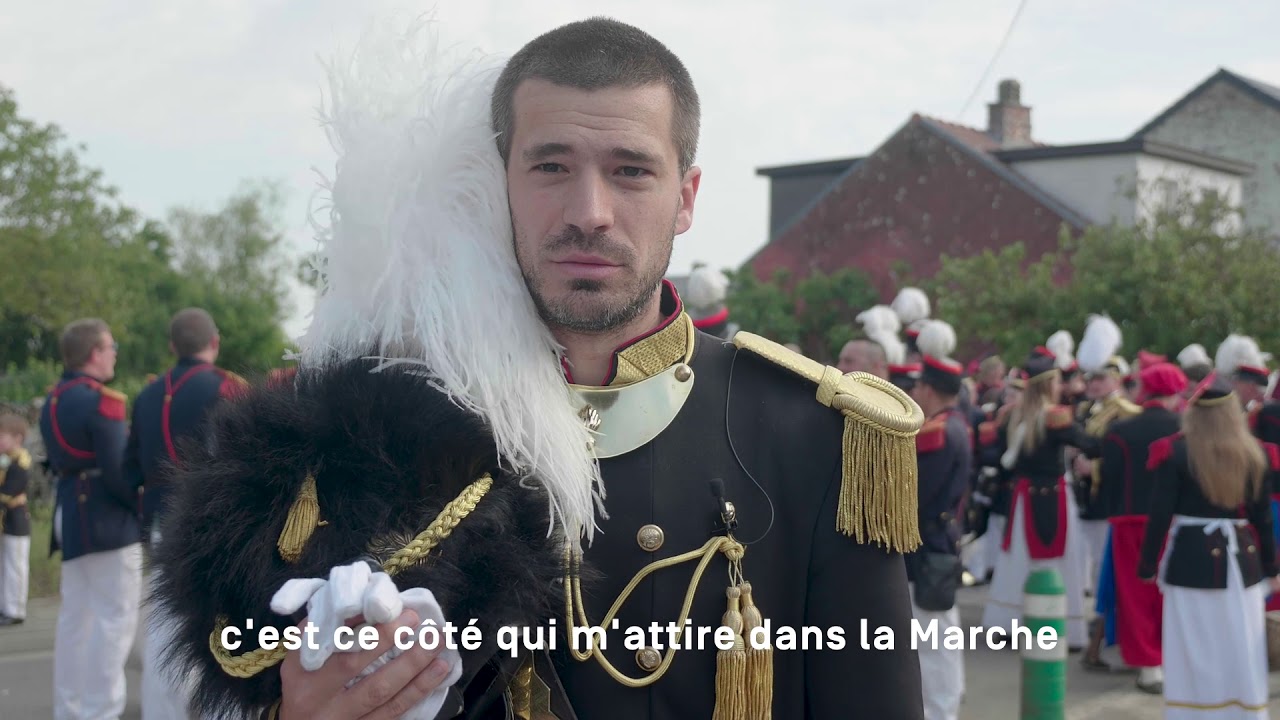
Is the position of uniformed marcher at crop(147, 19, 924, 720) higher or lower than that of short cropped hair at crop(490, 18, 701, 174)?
lower

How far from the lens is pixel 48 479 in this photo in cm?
1445

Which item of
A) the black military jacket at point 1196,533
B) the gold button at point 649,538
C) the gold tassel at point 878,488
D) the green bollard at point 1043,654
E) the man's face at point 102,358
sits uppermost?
the man's face at point 102,358

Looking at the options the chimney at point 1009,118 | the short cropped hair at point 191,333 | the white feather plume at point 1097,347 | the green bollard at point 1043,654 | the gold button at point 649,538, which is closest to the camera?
the gold button at point 649,538

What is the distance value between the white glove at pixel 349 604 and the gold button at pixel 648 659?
0.41 m

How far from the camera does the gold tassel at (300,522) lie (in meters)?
1.60

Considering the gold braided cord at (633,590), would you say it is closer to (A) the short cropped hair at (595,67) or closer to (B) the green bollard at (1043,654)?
(A) the short cropped hair at (595,67)

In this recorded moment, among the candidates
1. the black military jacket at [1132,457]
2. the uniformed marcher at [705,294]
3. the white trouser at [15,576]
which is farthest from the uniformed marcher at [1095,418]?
→ the white trouser at [15,576]

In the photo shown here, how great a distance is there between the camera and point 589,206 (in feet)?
5.86

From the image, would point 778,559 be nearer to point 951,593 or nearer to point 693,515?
point 693,515

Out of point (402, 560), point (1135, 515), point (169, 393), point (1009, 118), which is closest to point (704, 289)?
point (169, 393)

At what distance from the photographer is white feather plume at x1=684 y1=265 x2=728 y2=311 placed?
695 cm

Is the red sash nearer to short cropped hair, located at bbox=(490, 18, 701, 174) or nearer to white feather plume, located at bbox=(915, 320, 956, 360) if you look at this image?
white feather plume, located at bbox=(915, 320, 956, 360)

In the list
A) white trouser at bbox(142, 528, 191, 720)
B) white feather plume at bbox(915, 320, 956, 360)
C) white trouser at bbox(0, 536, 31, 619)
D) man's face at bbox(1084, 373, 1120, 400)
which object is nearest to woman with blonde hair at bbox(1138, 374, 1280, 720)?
white feather plume at bbox(915, 320, 956, 360)

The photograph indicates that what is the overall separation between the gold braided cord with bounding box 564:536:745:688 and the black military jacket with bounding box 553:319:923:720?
2 centimetres
